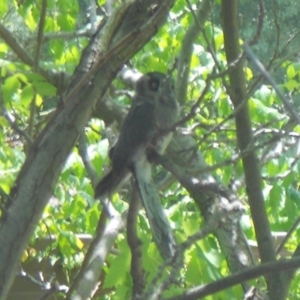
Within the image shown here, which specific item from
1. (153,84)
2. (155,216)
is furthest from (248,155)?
(153,84)

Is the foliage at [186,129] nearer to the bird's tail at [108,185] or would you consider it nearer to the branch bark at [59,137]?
the bird's tail at [108,185]

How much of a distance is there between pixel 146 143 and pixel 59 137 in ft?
2.84

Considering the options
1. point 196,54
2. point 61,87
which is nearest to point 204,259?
point 61,87

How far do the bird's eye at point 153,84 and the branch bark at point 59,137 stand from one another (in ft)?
3.10

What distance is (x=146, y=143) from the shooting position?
245 centimetres

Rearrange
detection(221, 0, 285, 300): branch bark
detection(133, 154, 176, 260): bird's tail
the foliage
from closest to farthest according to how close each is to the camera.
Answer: detection(133, 154, 176, 260): bird's tail < detection(221, 0, 285, 300): branch bark < the foliage

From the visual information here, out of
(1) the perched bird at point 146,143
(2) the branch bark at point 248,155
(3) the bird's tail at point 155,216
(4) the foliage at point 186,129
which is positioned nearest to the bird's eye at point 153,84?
(1) the perched bird at point 146,143

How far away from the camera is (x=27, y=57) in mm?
2496

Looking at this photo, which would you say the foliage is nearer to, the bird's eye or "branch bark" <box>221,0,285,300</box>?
the bird's eye

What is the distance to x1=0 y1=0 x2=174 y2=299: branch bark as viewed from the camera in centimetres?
148

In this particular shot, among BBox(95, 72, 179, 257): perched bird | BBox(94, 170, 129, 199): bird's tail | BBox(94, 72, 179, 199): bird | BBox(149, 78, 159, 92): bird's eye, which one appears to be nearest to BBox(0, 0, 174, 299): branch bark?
BBox(95, 72, 179, 257): perched bird

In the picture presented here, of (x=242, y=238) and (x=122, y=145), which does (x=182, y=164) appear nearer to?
(x=122, y=145)

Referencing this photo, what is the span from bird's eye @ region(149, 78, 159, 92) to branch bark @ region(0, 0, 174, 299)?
3.10 ft

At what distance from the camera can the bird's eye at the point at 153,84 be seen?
281 cm
